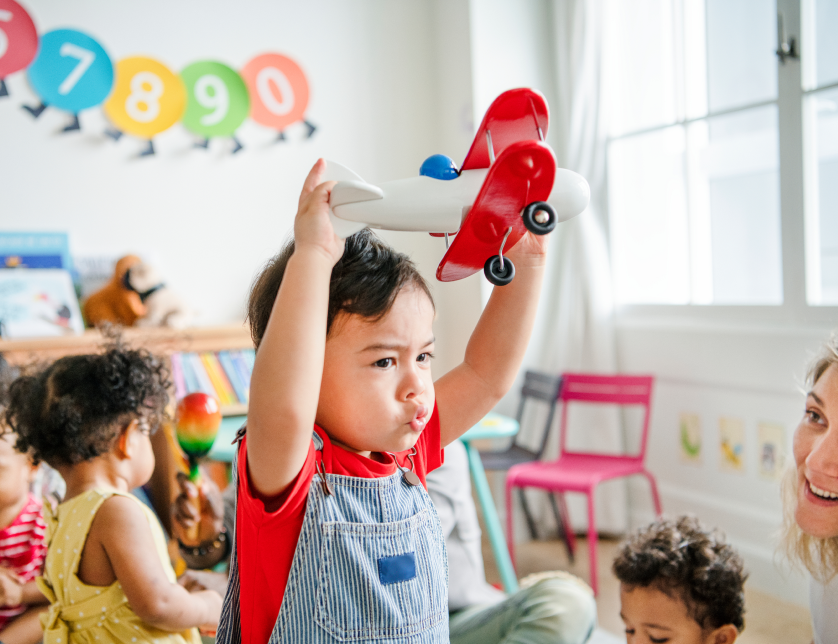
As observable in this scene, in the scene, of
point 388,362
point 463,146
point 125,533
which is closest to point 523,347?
point 388,362

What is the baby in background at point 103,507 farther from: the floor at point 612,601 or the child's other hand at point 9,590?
the floor at point 612,601

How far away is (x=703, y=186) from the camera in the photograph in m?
2.71

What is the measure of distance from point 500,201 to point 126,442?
85cm

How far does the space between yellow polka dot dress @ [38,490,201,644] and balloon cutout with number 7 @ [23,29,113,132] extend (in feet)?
6.36

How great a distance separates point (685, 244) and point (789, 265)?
1.66 feet

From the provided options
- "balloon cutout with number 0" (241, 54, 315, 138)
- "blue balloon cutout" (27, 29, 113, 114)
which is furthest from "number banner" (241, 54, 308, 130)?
"blue balloon cutout" (27, 29, 113, 114)

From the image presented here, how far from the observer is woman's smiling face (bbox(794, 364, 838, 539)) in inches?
39.6

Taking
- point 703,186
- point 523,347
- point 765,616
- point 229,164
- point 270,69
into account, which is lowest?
point 765,616

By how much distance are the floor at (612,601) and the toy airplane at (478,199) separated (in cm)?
182

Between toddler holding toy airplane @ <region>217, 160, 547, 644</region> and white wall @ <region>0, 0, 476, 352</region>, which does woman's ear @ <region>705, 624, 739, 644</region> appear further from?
white wall @ <region>0, 0, 476, 352</region>

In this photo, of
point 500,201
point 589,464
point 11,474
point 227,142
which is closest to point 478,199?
point 500,201

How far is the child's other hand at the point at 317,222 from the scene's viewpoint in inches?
24.8

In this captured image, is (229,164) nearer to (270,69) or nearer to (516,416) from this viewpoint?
(270,69)

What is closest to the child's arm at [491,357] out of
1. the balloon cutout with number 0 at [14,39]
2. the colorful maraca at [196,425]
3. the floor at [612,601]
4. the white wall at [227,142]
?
the colorful maraca at [196,425]
